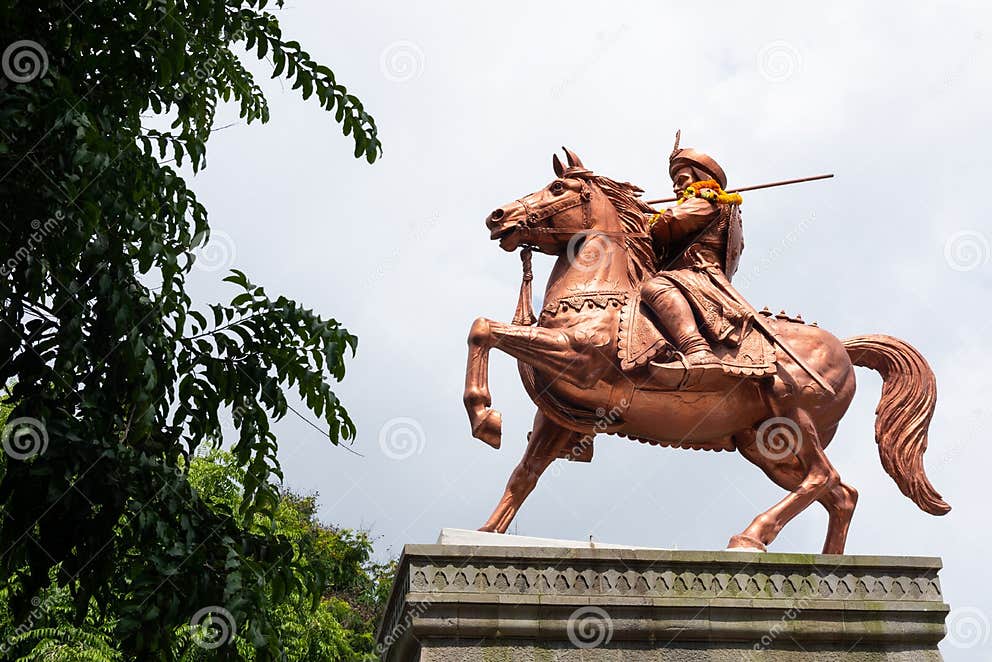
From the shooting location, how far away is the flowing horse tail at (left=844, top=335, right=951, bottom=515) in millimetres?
9375

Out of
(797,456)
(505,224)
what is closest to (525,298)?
(505,224)

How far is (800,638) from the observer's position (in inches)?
319

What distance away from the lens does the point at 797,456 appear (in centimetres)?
923

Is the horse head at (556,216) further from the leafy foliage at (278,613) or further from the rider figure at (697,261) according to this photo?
the leafy foliage at (278,613)

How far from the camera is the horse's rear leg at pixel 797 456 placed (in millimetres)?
8914
